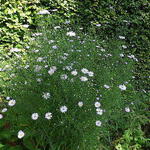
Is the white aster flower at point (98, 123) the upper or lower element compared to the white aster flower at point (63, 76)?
lower

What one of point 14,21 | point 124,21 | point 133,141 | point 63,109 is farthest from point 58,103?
point 124,21

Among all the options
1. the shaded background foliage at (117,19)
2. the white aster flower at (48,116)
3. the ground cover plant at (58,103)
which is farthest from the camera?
the shaded background foliage at (117,19)

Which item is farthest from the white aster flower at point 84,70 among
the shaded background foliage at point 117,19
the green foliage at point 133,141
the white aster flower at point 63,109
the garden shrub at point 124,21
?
the garden shrub at point 124,21

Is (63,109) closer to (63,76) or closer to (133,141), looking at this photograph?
(63,76)

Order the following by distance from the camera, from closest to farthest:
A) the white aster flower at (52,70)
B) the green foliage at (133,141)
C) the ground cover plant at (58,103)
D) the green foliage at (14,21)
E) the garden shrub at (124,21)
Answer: the ground cover plant at (58,103)
the white aster flower at (52,70)
the green foliage at (133,141)
the green foliage at (14,21)
the garden shrub at (124,21)

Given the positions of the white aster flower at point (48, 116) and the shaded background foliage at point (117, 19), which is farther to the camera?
the shaded background foliage at point (117, 19)

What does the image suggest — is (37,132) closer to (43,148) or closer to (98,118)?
(43,148)

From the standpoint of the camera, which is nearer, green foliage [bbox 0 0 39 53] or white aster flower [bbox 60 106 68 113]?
white aster flower [bbox 60 106 68 113]

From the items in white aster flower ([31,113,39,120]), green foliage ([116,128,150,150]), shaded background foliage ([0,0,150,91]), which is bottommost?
green foliage ([116,128,150,150])

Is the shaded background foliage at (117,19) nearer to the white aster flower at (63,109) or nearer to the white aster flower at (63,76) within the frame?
the white aster flower at (63,76)

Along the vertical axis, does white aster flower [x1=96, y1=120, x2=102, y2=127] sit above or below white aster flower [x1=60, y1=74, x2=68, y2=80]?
below

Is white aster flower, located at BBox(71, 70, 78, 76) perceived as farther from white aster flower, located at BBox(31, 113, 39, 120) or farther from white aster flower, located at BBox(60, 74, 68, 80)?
white aster flower, located at BBox(31, 113, 39, 120)

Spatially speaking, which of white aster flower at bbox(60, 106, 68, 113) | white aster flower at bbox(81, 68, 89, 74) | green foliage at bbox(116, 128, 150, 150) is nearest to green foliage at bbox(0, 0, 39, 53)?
white aster flower at bbox(81, 68, 89, 74)

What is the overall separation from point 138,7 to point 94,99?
2.81m
